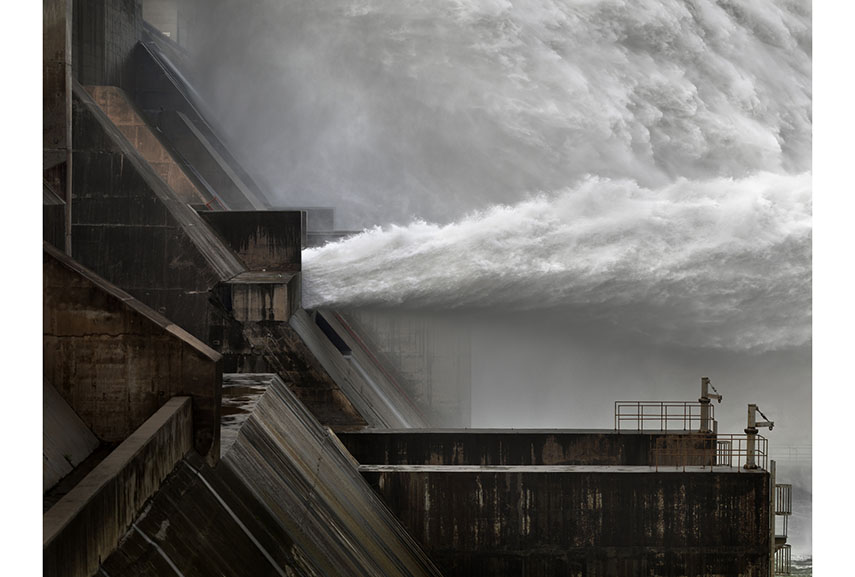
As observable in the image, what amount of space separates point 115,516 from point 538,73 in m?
19.2

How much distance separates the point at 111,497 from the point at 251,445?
9.01ft

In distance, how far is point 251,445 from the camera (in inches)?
280

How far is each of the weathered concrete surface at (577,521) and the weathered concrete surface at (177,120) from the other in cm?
1054

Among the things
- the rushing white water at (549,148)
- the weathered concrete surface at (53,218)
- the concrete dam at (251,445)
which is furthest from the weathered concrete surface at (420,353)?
the weathered concrete surface at (53,218)

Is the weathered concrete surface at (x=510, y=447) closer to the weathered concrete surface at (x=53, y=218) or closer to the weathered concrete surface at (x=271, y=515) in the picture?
the weathered concrete surface at (x=271, y=515)

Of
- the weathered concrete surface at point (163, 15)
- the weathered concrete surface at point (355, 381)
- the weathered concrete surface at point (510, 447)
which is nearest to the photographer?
the weathered concrete surface at point (510, 447)

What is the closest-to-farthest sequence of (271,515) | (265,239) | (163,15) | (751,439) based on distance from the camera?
(271,515), (751,439), (265,239), (163,15)

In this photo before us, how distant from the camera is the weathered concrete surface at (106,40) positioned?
1638 centimetres

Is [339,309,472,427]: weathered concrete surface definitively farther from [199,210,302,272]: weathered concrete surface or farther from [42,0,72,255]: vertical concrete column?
[42,0,72,255]: vertical concrete column

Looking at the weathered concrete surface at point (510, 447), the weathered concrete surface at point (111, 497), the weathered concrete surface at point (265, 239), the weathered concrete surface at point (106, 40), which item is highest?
the weathered concrete surface at point (106, 40)

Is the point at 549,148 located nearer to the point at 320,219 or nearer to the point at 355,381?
the point at 320,219

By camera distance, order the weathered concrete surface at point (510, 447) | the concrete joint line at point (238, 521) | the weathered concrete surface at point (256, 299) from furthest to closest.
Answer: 1. the weathered concrete surface at point (256, 299)
2. the weathered concrete surface at point (510, 447)
3. the concrete joint line at point (238, 521)

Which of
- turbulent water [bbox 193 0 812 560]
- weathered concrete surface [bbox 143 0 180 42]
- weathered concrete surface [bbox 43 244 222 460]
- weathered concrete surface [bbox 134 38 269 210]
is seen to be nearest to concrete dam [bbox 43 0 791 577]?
weathered concrete surface [bbox 43 244 222 460]

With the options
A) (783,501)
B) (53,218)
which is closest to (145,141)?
(53,218)
